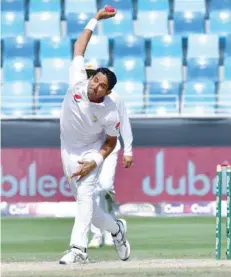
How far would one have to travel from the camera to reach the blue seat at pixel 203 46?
18.2m

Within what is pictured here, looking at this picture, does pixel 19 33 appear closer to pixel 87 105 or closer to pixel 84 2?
pixel 84 2

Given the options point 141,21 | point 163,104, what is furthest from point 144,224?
point 141,21

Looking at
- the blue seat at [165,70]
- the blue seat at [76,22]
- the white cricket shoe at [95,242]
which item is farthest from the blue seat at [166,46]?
the white cricket shoe at [95,242]

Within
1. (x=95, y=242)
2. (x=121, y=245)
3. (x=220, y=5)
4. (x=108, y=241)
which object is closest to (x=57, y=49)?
(x=220, y=5)

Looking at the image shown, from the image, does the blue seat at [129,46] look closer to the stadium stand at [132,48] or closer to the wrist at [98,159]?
the stadium stand at [132,48]

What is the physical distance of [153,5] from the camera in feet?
61.5

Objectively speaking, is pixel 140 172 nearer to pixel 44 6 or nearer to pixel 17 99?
pixel 17 99

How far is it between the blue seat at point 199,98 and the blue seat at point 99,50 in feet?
4.76

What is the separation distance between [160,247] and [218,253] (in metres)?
2.55

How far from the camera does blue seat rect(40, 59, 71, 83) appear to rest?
17828 mm

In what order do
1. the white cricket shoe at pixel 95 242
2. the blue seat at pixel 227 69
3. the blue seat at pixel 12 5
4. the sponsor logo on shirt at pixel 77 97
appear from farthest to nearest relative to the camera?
1. the blue seat at pixel 12 5
2. the blue seat at pixel 227 69
3. the white cricket shoe at pixel 95 242
4. the sponsor logo on shirt at pixel 77 97

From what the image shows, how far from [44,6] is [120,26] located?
4.61 feet

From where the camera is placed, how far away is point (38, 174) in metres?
15.7

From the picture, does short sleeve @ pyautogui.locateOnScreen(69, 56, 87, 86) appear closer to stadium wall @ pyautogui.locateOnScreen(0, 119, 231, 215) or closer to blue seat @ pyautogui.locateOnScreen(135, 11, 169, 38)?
stadium wall @ pyautogui.locateOnScreen(0, 119, 231, 215)
